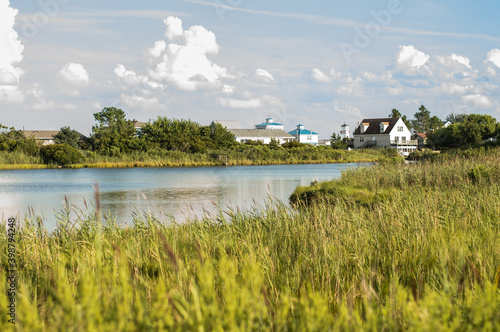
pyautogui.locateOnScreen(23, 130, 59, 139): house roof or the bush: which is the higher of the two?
pyautogui.locateOnScreen(23, 130, 59, 139): house roof

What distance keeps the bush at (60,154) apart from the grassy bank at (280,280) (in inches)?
1761

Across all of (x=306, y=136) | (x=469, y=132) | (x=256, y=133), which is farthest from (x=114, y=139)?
(x=306, y=136)

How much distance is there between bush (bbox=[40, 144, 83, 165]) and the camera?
49469mm

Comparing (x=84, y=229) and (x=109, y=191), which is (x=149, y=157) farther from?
(x=84, y=229)

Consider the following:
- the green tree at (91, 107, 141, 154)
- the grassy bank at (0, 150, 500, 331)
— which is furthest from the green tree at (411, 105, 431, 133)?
the grassy bank at (0, 150, 500, 331)

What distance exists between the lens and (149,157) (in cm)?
5503

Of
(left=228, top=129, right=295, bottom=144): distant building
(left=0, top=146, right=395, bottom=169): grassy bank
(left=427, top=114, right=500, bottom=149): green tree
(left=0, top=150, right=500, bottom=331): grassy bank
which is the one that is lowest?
(left=0, top=150, right=500, bottom=331): grassy bank

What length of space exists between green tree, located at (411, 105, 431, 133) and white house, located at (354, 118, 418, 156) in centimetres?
3471

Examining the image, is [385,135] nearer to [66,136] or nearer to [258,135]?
[258,135]

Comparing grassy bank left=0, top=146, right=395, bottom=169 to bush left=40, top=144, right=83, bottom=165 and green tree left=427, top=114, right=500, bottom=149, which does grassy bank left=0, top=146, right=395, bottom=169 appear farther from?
green tree left=427, top=114, right=500, bottom=149

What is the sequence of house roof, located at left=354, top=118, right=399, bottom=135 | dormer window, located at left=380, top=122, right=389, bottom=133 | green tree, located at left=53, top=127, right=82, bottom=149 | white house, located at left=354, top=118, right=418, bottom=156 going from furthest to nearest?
dormer window, located at left=380, top=122, right=389, bottom=133, house roof, located at left=354, top=118, right=399, bottom=135, white house, located at left=354, top=118, right=418, bottom=156, green tree, located at left=53, top=127, right=82, bottom=149

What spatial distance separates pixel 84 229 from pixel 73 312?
5.97 m

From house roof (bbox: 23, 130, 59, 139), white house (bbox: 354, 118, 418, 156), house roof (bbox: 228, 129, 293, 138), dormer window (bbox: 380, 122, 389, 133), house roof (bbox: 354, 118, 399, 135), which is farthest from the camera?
house roof (bbox: 228, 129, 293, 138)

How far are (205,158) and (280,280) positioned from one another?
174 feet
